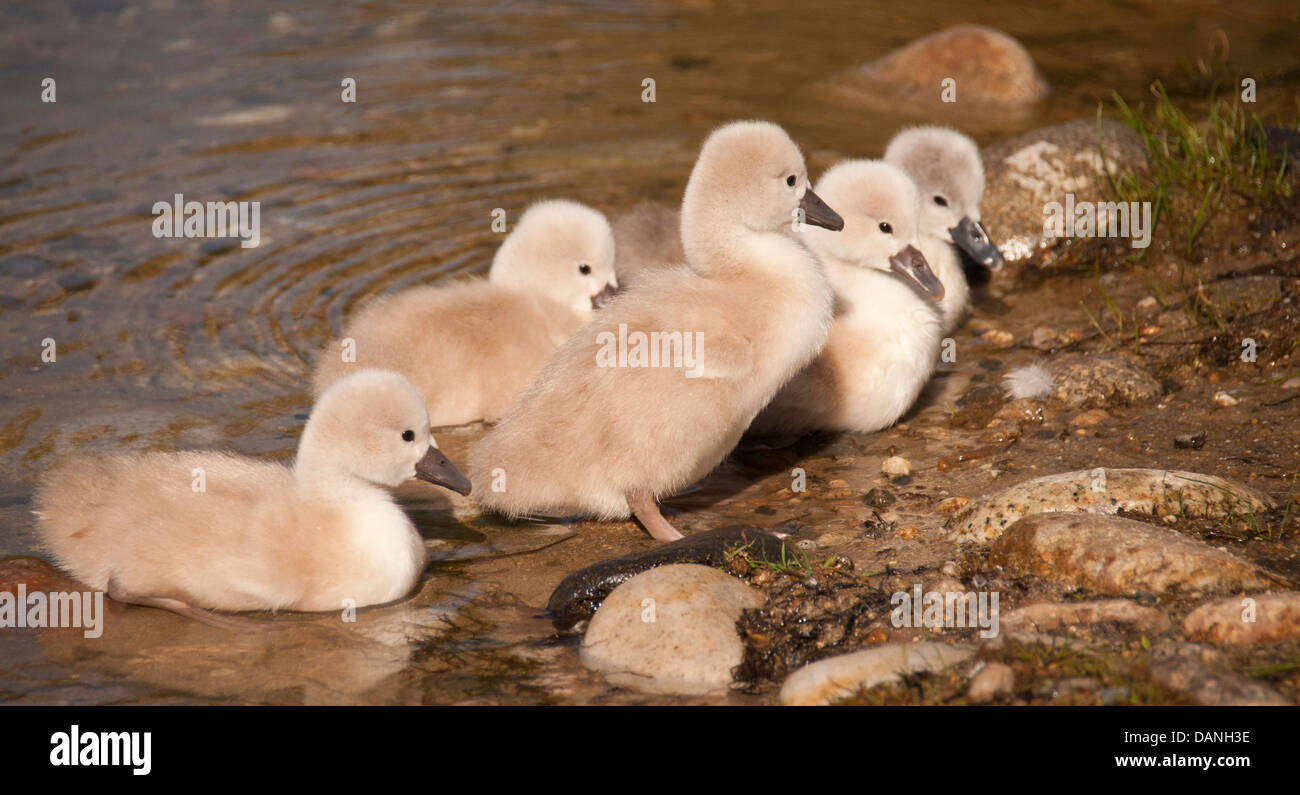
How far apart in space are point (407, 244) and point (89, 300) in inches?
71.5

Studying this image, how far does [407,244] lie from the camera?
26.5 ft

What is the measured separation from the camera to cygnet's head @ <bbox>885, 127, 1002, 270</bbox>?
681 cm

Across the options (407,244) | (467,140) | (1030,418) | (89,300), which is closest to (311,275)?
(407,244)

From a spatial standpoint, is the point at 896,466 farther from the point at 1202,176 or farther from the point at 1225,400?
the point at 1202,176

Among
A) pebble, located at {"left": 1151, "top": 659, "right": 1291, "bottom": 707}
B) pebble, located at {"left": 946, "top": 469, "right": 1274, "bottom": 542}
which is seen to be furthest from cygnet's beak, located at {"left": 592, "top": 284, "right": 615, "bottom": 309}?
pebble, located at {"left": 1151, "top": 659, "right": 1291, "bottom": 707}

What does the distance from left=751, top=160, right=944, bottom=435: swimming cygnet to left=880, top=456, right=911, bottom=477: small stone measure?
0.35 meters

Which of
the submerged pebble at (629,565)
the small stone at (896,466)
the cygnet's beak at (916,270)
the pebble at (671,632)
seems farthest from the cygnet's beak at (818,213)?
the pebble at (671,632)

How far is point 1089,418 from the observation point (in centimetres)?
586

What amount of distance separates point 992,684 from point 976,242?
11.7 feet

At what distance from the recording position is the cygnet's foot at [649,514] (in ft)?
16.9

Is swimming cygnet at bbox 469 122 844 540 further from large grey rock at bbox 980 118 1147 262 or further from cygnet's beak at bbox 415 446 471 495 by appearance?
large grey rock at bbox 980 118 1147 262

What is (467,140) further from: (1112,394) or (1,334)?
(1112,394)

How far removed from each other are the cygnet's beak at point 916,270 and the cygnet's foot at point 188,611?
3265 mm

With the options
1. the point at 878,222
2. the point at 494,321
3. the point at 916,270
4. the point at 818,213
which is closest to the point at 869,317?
the point at 916,270
